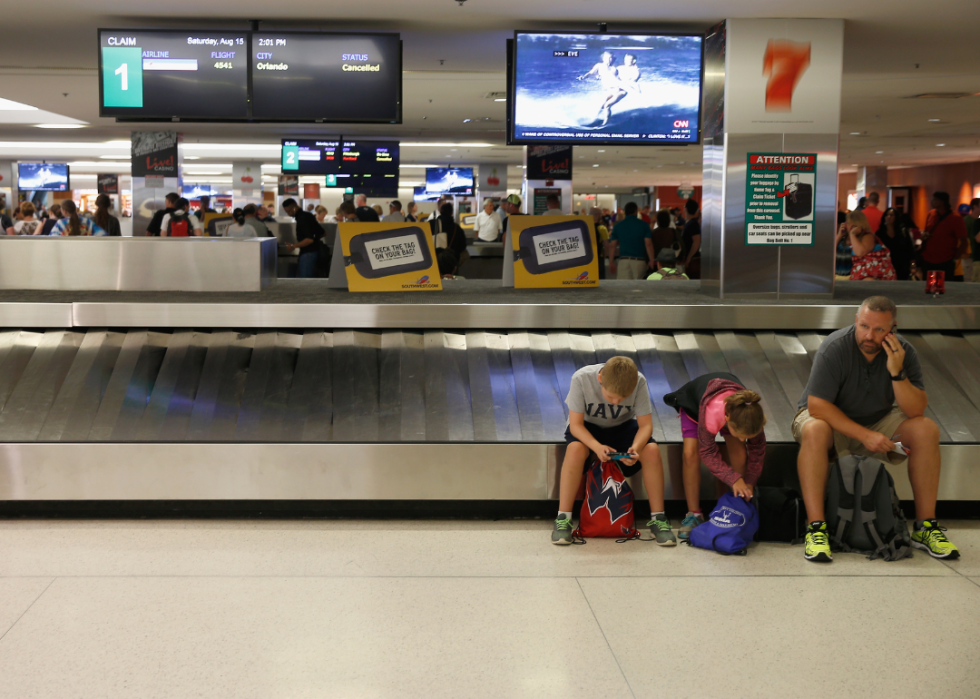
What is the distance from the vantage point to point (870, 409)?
4.54 m

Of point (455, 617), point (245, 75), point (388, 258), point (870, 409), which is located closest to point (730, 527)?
point (870, 409)

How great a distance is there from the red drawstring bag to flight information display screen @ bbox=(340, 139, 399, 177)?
1387 centimetres

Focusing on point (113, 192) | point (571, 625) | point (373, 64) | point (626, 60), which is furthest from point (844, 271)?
point (113, 192)

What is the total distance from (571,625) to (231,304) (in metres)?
3.04

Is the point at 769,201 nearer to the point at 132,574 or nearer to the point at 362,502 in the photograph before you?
the point at 362,502

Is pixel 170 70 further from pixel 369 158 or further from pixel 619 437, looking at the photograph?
pixel 369 158

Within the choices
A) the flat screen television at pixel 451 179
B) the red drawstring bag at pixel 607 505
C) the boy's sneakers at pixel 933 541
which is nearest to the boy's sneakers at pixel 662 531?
the red drawstring bag at pixel 607 505

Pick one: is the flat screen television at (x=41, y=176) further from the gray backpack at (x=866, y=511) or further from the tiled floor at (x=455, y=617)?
the gray backpack at (x=866, y=511)

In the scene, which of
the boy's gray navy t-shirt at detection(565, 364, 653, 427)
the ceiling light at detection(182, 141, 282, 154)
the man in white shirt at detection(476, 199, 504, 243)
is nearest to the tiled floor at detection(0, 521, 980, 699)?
the boy's gray navy t-shirt at detection(565, 364, 653, 427)

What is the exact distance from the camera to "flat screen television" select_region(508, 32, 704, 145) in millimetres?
6895

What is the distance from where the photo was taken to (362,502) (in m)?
4.96

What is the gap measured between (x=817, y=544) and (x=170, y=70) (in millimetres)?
5633

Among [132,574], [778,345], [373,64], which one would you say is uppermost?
[373,64]

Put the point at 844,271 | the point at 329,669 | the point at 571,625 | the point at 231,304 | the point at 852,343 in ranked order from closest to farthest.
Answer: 1. the point at 329,669
2. the point at 571,625
3. the point at 852,343
4. the point at 231,304
5. the point at 844,271
